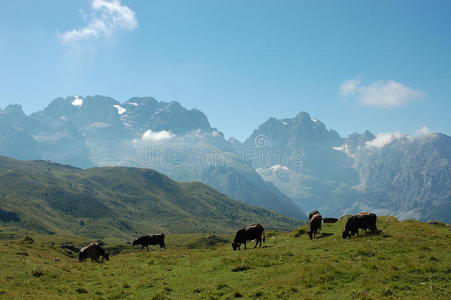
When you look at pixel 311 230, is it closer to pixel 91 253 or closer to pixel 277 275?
pixel 277 275

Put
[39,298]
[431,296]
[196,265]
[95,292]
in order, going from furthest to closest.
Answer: [196,265] < [95,292] < [39,298] < [431,296]

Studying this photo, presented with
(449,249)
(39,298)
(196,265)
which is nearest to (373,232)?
(449,249)

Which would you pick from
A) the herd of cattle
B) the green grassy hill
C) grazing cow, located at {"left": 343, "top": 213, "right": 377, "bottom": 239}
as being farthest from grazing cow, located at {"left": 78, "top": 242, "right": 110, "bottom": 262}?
grazing cow, located at {"left": 343, "top": 213, "right": 377, "bottom": 239}

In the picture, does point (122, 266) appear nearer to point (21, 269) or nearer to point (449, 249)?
point (21, 269)

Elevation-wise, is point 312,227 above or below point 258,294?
above

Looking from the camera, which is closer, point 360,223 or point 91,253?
point 360,223

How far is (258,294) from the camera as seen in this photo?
74.6 ft

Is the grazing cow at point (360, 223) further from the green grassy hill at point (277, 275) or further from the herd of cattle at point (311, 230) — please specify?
the green grassy hill at point (277, 275)

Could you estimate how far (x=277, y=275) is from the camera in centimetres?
2700

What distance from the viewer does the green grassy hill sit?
72.0ft

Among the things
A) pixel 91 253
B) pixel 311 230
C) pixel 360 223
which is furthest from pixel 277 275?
pixel 91 253

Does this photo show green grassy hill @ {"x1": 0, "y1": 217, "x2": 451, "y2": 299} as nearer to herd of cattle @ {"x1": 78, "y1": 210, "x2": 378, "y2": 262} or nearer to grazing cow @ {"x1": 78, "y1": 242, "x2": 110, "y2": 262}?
herd of cattle @ {"x1": 78, "y1": 210, "x2": 378, "y2": 262}

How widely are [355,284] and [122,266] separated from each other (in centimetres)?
2669

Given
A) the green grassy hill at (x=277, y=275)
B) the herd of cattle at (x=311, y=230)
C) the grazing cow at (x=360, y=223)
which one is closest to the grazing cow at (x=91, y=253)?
the herd of cattle at (x=311, y=230)
